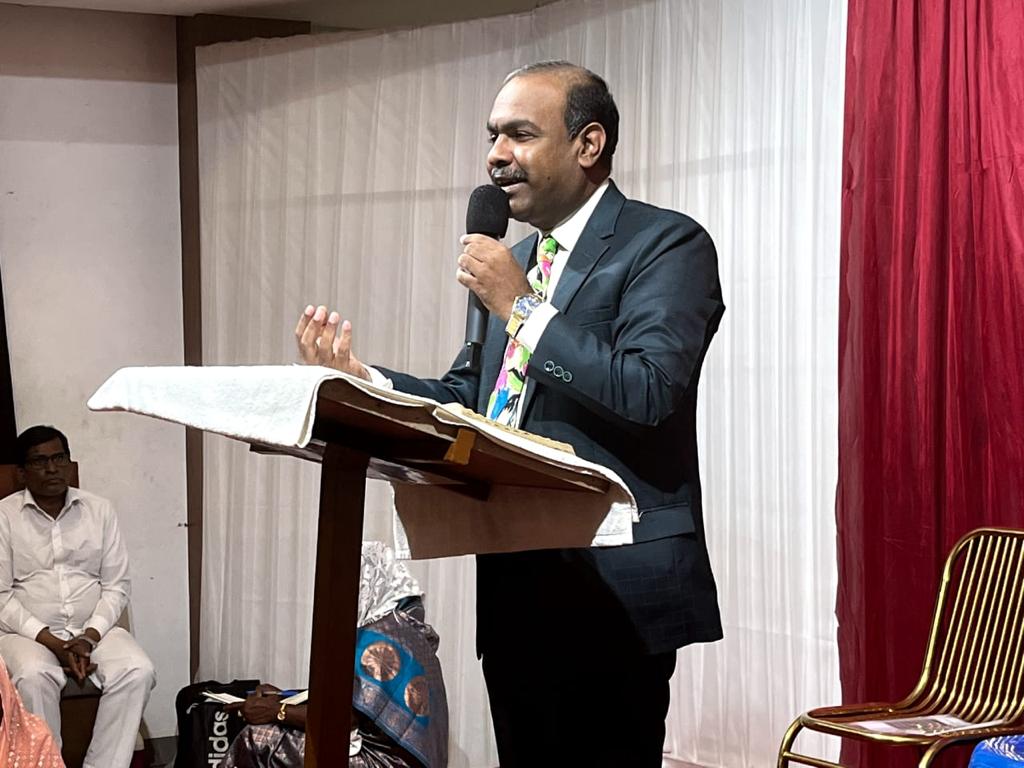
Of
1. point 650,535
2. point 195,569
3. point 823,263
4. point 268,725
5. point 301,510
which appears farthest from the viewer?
point 195,569

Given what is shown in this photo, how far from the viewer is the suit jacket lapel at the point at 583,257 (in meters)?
1.87

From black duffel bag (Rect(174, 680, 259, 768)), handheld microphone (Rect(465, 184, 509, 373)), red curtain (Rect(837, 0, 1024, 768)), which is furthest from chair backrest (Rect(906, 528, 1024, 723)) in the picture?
black duffel bag (Rect(174, 680, 259, 768))

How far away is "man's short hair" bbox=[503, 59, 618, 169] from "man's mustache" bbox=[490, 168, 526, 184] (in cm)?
9

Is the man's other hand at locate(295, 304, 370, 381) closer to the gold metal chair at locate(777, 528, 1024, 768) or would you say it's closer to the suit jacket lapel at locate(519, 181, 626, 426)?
the suit jacket lapel at locate(519, 181, 626, 426)

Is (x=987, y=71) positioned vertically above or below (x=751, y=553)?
above

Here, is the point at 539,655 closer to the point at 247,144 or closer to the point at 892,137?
the point at 892,137

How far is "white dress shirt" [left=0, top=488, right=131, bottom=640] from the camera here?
16.5 ft

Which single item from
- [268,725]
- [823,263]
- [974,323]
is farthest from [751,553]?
[268,725]

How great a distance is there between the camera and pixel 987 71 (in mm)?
3275

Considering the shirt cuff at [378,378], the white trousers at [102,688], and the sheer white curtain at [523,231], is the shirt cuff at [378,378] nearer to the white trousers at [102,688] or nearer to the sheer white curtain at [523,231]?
the sheer white curtain at [523,231]

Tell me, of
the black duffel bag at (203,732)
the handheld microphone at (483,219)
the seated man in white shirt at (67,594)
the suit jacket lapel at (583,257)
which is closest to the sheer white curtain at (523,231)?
the seated man in white shirt at (67,594)

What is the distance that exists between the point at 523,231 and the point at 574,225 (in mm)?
3063

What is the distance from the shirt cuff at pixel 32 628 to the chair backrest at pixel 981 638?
10.5ft

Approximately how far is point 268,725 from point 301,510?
1.11 m
